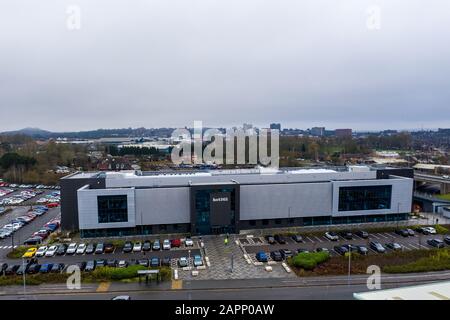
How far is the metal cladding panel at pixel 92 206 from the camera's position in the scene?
49.5 ft

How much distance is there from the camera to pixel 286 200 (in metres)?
16.6

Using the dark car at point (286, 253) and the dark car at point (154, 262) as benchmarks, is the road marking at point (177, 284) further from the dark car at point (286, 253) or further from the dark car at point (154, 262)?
the dark car at point (286, 253)

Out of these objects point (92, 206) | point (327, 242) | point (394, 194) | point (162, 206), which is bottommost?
point (327, 242)

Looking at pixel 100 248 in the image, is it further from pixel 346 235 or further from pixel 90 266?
pixel 346 235

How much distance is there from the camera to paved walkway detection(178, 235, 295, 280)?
1084cm

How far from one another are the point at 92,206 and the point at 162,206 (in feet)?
9.82

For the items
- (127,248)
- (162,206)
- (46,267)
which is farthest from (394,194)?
(46,267)

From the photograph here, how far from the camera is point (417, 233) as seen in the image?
51.4ft

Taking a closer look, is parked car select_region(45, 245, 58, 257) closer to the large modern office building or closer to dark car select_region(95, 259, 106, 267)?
the large modern office building

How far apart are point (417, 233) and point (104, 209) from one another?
1397 cm

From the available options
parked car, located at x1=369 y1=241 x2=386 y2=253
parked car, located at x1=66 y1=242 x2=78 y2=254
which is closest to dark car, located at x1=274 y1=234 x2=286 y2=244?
parked car, located at x1=369 y1=241 x2=386 y2=253

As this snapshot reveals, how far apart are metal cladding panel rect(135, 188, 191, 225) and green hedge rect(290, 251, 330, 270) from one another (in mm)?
5767
